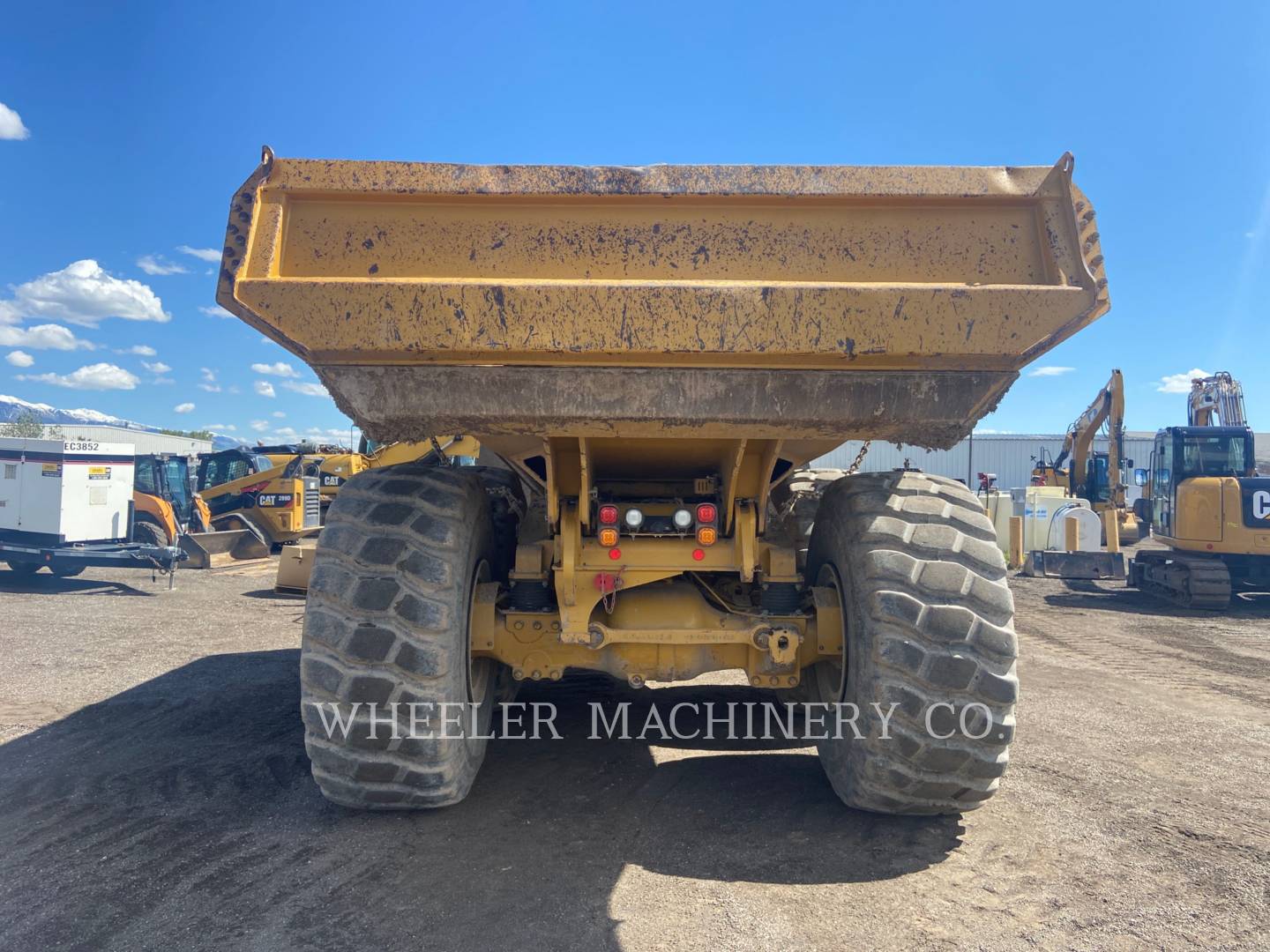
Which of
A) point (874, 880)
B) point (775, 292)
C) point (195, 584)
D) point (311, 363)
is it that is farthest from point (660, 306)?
point (195, 584)

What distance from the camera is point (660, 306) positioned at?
8.28ft

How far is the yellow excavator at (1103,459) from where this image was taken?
16.0 metres

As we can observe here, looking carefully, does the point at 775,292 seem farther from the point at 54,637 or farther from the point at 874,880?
the point at 54,637

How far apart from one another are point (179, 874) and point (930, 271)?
12.0ft

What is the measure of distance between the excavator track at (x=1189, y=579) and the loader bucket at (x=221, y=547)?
53.7 feet

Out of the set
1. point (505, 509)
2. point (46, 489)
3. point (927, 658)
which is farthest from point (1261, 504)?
point (46, 489)

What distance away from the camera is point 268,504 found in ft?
50.2

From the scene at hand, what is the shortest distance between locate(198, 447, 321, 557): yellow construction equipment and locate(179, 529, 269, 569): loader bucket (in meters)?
0.03

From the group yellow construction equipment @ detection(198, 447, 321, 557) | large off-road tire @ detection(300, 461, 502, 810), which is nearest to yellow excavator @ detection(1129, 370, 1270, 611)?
large off-road tire @ detection(300, 461, 502, 810)

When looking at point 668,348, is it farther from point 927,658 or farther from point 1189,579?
point 1189,579

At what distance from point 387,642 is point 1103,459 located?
18.5 meters

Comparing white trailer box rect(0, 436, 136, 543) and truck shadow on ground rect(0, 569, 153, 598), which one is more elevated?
white trailer box rect(0, 436, 136, 543)

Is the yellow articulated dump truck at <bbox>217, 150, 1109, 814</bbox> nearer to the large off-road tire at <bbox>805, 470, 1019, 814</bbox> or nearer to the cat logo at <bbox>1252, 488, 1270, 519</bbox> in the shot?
the large off-road tire at <bbox>805, 470, 1019, 814</bbox>

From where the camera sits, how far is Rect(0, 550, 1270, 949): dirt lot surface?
2635 mm
